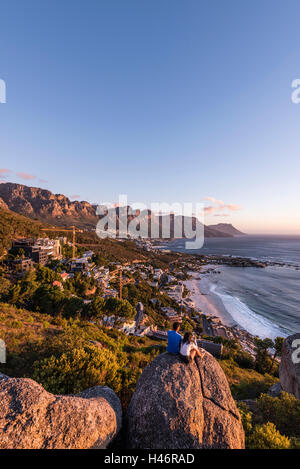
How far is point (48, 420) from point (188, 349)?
12.1 feet

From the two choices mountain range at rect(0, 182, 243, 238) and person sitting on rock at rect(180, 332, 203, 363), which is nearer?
person sitting on rock at rect(180, 332, 203, 363)

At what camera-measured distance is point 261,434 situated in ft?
15.9

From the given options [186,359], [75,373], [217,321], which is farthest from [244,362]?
[75,373]

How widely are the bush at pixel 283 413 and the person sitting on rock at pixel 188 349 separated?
172 inches

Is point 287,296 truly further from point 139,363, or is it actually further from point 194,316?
point 139,363

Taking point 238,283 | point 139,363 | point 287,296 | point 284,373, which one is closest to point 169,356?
point 139,363

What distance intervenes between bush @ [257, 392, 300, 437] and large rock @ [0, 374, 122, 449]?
6.22 metres

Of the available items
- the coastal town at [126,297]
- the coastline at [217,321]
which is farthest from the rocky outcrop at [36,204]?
the coastline at [217,321]

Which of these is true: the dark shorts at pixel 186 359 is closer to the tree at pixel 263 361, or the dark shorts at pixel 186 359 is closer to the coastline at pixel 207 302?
the tree at pixel 263 361

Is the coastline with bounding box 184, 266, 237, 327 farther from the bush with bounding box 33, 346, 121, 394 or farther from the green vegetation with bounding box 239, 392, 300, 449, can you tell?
the bush with bounding box 33, 346, 121, 394

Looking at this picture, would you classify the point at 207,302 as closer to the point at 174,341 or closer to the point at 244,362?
the point at 244,362

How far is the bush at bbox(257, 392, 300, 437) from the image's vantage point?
6275mm

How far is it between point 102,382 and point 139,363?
691cm

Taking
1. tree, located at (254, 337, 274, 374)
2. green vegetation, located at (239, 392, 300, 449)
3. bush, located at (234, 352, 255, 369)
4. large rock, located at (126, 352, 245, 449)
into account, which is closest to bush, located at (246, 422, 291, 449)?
green vegetation, located at (239, 392, 300, 449)
